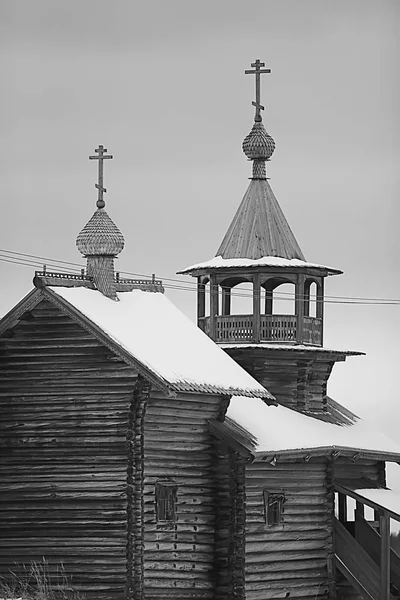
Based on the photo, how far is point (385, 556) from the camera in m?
42.5

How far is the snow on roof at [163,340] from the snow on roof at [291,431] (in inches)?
52.6

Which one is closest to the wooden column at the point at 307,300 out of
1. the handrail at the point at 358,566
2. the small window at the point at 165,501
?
the handrail at the point at 358,566

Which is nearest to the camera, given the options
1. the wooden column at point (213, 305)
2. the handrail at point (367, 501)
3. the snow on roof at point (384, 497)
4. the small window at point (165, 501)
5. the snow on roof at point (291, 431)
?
the small window at point (165, 501)

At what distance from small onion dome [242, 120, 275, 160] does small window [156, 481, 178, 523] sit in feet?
42.9

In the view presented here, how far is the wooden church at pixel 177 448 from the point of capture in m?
37.3

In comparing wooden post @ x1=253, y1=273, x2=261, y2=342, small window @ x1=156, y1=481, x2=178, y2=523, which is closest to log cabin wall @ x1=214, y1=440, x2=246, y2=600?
small window @ x1=156, y1=481, x2=178, y2=523

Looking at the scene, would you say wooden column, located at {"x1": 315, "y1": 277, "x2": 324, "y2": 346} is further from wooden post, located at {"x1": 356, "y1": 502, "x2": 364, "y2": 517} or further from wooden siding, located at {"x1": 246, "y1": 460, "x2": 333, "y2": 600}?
wooden siding, located at {"x1": 246, "y1": 460, "x2": 333, "y2": 600}

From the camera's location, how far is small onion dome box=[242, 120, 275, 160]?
48375 millimetres

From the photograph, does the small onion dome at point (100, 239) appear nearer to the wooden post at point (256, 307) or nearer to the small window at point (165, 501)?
the small window at point (165, 501)

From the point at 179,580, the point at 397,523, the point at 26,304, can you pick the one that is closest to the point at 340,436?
the point at 397,523

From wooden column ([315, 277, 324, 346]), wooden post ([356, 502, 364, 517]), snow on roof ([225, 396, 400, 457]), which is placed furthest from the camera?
wooden column ([315, 277, 324, 346])

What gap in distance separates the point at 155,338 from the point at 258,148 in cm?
1052

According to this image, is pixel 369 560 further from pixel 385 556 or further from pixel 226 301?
pixel 226 301

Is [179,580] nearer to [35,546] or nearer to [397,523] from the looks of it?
[35,546]
